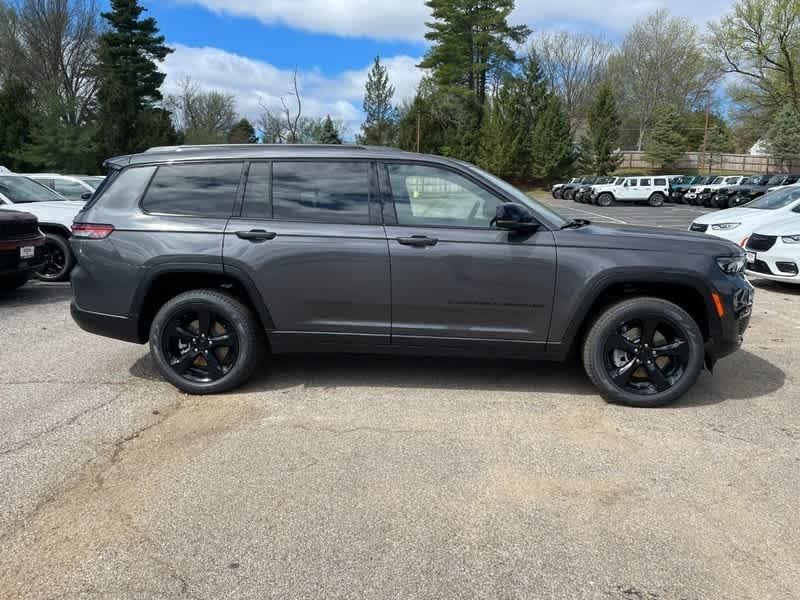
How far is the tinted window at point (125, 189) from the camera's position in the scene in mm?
4258

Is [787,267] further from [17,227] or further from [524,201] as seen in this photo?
[17,227]

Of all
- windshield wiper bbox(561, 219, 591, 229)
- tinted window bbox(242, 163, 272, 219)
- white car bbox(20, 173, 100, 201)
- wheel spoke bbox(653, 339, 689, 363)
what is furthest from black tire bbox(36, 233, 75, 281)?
wheel spoke bbox(653, 339, 689, 363)

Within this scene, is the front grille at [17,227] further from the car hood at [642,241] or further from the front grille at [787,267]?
the front grille at [787,267]

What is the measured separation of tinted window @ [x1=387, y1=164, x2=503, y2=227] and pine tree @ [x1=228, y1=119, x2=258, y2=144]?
5767 cm

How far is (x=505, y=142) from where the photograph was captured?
4688 centimetres

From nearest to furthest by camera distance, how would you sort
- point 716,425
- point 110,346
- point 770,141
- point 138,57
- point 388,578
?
point 388,578 → point 716,425 → point 110,346 → point 138,57 → point 770,141

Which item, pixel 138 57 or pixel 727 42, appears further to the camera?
pixel 727 42

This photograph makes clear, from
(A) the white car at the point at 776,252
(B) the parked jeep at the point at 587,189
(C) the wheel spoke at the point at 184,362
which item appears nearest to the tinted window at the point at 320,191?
(C) the wheel spoke at the point at 184,362

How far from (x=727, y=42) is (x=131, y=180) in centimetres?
5293

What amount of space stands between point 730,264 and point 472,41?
5177 centimetres

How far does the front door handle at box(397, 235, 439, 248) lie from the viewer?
3977 millimetres

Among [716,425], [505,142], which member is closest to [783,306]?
[716,425]

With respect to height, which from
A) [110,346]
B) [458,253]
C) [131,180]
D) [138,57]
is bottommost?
[110,346]

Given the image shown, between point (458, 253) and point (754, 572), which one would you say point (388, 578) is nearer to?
point (754, 572)
